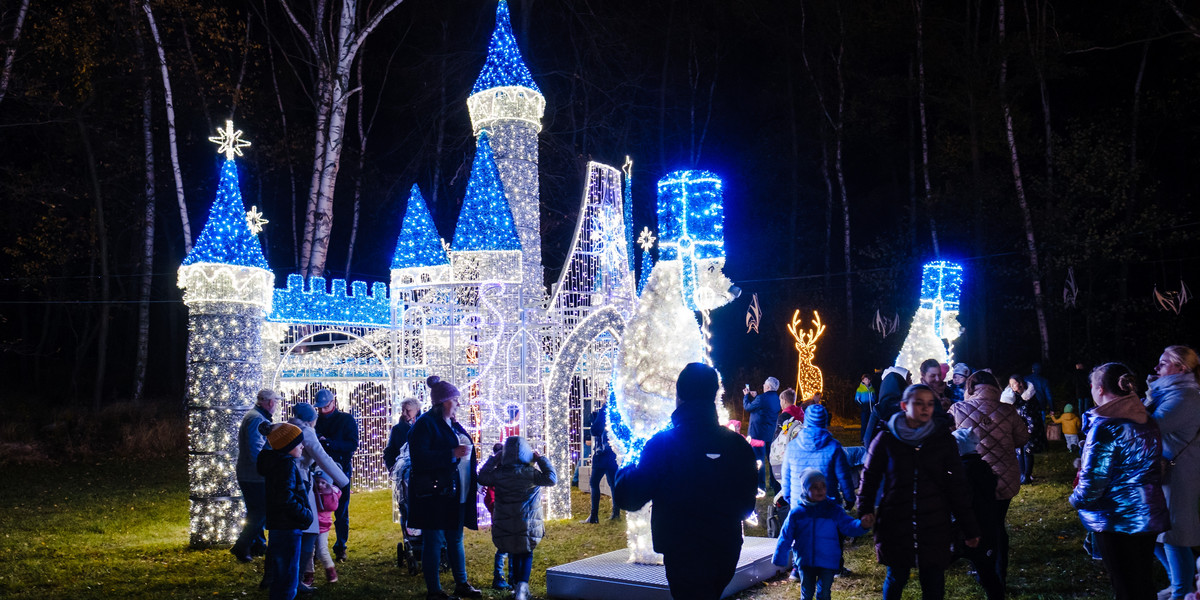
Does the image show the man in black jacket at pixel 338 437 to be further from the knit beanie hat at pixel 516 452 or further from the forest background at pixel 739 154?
the forest background at pixel 739 154

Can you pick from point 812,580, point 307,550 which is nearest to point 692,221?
point 812,580

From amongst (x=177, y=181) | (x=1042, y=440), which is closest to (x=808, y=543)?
(x=1042, y=440)

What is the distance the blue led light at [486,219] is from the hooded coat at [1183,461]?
7.50m

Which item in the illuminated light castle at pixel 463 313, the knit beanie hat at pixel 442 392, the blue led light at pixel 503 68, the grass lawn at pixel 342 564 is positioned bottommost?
the grass lawn at pixel 342 564

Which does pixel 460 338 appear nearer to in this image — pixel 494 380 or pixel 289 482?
pixel 494 380

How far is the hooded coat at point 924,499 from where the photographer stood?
525 cm

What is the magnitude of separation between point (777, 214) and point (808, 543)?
25470 millimetres

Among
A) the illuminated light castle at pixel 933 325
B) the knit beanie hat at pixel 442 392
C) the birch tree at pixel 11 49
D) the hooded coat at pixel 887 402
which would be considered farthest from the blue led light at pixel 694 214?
the birch tree at pixel 11 49

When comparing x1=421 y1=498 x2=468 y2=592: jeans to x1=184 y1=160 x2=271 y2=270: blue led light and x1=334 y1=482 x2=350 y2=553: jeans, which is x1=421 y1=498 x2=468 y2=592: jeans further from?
x1=184 y1=160 x2=271 y2=270: blue led light

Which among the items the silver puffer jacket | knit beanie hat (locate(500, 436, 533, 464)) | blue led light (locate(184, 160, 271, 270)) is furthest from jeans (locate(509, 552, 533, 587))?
blue led light (locate(184, 160, 271, 270))

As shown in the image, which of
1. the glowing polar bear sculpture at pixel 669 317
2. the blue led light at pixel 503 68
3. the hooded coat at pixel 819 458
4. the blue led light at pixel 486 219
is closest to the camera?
the hooded coat at pixel 819 458

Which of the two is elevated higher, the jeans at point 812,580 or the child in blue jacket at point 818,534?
the child in blue jacket at point 818,534

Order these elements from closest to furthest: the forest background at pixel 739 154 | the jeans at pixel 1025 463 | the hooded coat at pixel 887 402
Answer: the hooded coat at pixel 887 402 → the jeans at pixel 1025 463 → the forest background at pixel 739 154

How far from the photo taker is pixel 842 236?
30875 millimetres
